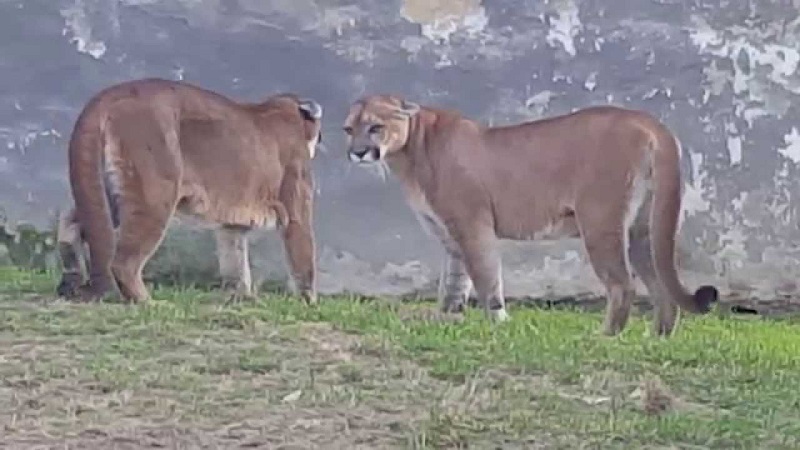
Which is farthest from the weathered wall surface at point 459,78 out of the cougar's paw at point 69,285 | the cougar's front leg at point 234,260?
the cougar's paw at point 69,285

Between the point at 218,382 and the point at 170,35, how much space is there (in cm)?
590

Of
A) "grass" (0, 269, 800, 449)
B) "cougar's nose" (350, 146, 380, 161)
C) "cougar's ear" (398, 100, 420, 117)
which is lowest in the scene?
"grass" (0, 269, 800, 449)

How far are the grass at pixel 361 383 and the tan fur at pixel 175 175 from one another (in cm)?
56

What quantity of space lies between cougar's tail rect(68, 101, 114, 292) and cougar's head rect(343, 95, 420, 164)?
1479 mm

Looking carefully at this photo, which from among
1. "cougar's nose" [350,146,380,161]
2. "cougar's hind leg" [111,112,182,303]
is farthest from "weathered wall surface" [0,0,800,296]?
"cougar's hind leg" [111,112,182,303]

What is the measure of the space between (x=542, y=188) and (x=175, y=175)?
2023mm

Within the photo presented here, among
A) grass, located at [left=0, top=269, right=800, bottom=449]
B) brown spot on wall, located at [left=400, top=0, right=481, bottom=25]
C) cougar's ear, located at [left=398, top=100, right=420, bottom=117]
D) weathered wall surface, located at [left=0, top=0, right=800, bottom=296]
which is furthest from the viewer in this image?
brown spot on wall, located at [left=400, top=0, right=481, bottom=25]

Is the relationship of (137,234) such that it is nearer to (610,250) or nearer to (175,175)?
(175,175)

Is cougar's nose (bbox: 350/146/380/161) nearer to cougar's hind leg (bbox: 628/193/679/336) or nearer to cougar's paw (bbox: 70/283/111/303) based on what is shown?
cougar's hind leg (bbox: 628/193/679/336)

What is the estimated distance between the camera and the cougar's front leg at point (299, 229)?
11.3 m

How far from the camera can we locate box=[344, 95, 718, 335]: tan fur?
10.4m

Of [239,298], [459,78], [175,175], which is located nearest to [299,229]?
[239,298]

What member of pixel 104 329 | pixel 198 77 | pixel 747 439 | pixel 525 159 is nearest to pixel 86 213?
pixel 104 329

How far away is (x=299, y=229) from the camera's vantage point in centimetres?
1134
